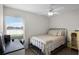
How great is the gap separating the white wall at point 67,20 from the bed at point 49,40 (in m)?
0.10

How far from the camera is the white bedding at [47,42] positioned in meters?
1.26

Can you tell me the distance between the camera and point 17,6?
4.22 ft

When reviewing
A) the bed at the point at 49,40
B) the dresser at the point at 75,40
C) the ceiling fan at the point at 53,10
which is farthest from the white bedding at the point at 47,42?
the ceiling fan at the point at 53,10

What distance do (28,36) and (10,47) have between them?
1.14 ft

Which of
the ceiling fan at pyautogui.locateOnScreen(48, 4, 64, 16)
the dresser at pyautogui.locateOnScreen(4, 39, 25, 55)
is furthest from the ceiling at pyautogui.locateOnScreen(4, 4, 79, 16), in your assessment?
the dresser at pyautogui.locateOnScreen(4, 39, 25, 55)

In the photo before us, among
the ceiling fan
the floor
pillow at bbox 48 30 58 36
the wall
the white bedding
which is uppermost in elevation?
the ceiling fan

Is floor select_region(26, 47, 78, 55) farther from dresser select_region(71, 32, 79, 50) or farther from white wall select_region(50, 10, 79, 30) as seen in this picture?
white wall select_region(50, 10, 79, 30)

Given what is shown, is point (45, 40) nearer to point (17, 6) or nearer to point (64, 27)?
point (64, 27)

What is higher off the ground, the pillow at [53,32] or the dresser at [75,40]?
the pillow at [53,32]

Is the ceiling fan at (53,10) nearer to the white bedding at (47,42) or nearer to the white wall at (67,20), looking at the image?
the white wall at (67,20)

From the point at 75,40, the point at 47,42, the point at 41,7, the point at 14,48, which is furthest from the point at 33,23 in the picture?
the point at 75,40

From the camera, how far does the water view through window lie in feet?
4.20

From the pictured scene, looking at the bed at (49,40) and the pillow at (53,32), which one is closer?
the bed at (49,40)

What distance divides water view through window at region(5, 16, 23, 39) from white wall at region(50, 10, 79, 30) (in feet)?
1.72
